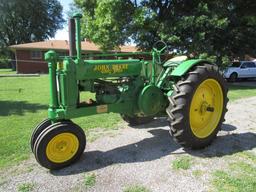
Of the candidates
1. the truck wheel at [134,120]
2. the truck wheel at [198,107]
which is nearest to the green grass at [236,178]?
the truck wheel at [198,107]

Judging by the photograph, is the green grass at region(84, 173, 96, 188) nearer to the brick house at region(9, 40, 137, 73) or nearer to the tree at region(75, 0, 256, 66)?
the tree at region(75, 0, 256, 66)

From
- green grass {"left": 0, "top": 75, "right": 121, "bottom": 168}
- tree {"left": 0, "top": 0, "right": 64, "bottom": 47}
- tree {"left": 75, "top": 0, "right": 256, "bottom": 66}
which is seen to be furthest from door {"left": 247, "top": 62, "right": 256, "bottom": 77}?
tree {"left": 0, "top": 0, "right": 64, "bottom": 47}

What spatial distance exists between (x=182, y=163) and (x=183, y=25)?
10308 mm

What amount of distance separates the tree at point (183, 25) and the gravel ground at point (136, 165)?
870cm

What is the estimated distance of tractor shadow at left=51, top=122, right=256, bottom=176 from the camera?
427cm

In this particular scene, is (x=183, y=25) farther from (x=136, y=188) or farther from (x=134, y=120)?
(x=136, y=188)

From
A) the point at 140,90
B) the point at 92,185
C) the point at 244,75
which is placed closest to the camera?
the point at 92,185

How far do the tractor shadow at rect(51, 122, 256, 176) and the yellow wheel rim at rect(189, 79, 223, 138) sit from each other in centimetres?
32

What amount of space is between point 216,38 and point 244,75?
6493 millimetres

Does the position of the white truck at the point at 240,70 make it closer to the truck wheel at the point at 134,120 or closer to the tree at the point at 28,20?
the truck wheel at the point at 134,120

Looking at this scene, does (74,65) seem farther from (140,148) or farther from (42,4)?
(42,4)

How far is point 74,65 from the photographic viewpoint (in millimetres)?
4211

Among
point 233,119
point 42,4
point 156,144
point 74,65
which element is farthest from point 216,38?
point 42,4

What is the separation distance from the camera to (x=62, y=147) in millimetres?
4133
